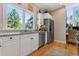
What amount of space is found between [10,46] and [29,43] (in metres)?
0.39

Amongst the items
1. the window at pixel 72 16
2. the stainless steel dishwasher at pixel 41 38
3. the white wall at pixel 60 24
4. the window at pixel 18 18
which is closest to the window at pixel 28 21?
the window at pixel 18 18

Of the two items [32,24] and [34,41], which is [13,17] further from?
[34,41]

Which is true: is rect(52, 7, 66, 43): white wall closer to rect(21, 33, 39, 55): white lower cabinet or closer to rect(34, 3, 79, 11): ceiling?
rect(34, 3, 79, 11): ceiling

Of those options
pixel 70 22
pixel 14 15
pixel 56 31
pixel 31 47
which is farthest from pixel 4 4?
pixel 70 22

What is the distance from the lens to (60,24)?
1.89 meters

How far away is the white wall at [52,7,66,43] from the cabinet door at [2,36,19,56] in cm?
69

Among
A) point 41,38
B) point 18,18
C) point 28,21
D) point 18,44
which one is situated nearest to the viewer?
point 18,44

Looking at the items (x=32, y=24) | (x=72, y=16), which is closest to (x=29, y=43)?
(x=32, y=24)

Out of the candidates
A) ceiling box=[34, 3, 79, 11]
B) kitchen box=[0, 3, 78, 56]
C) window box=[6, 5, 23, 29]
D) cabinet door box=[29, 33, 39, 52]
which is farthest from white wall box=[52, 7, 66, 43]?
window box=[6, 5, 23, 29]

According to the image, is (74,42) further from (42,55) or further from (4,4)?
(4,4)

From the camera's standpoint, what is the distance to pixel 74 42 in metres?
1.91

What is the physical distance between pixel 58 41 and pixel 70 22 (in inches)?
15.3

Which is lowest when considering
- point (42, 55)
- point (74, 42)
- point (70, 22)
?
point (42, 55)

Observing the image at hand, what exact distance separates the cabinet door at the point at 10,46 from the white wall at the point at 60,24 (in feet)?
2.27
